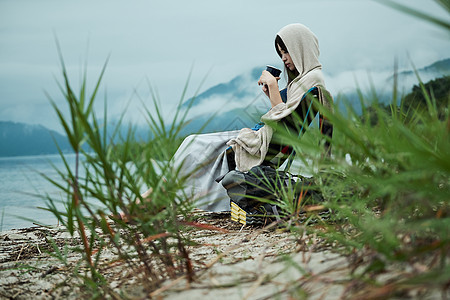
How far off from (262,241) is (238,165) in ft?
3.76

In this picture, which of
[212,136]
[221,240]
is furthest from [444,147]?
[212,136]

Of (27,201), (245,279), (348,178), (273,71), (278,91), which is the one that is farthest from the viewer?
(27,201)

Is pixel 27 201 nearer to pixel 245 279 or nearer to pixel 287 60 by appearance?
pixel 287 60

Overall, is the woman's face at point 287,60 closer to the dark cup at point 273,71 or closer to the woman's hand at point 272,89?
the dark cup at point 273,71

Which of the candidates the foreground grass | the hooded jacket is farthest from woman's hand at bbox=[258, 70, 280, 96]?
A: the foreground grass

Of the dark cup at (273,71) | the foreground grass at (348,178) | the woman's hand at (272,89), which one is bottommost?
the foreground grass at (348,178)

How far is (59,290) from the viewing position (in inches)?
64.7

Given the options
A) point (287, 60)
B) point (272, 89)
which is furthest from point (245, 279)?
point (287, 60)

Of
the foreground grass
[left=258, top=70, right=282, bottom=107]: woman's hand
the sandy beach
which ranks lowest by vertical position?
the sandy beach

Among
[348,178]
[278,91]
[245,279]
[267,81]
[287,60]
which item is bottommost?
[245,279]

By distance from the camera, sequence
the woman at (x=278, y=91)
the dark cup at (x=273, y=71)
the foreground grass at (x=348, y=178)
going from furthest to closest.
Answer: the dark cup at (x=273, y=71)
the woman at (x=278, y=91)
the foreground grass at (x=348, y=178)

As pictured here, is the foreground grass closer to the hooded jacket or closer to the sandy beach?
the sandy beach

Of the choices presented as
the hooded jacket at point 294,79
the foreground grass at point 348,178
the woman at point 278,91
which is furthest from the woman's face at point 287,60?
the foreground grass at point 348,178

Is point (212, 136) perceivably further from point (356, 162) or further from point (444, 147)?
point (444, 147)
